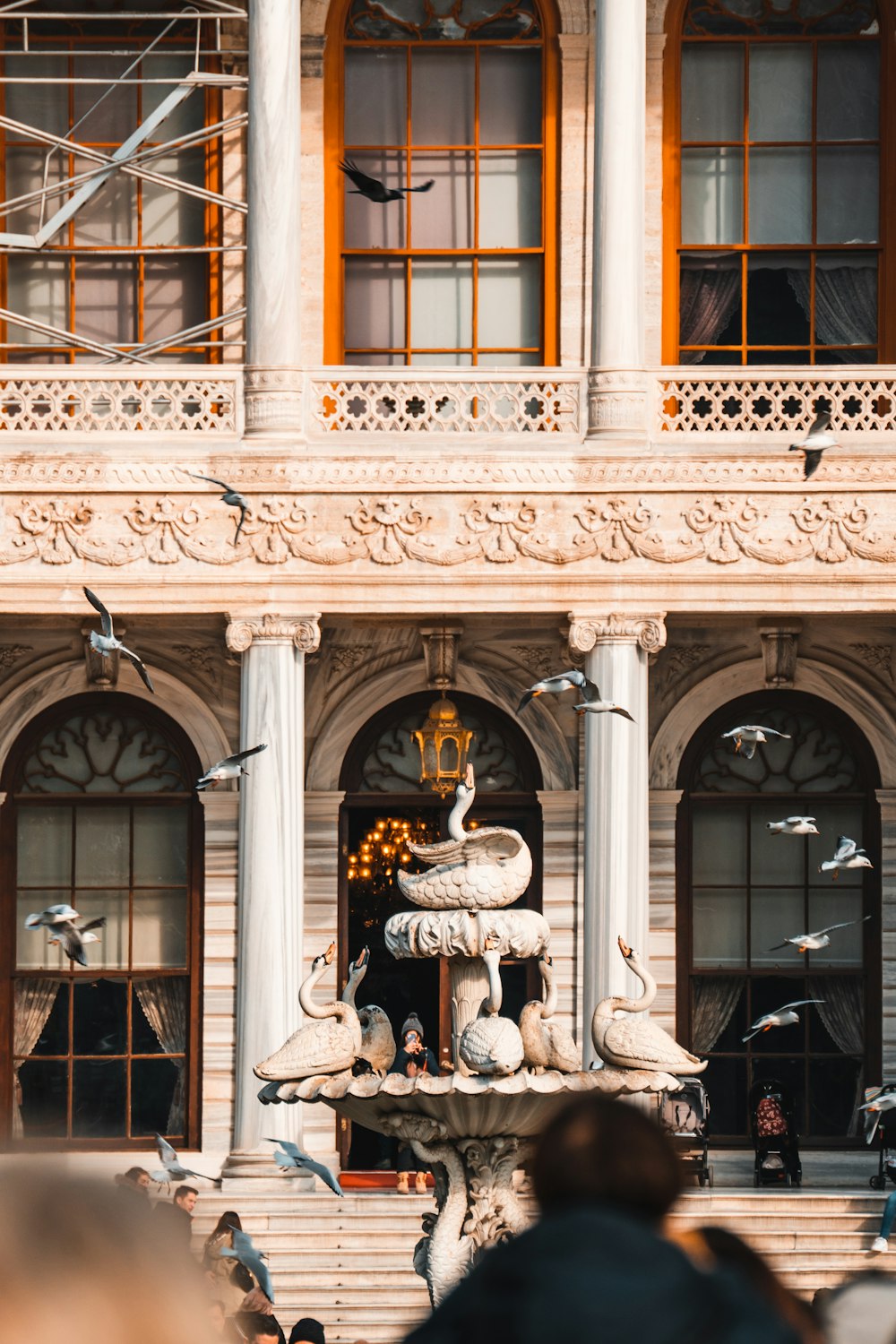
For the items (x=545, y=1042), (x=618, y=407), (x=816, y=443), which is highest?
(x=618, y=407)

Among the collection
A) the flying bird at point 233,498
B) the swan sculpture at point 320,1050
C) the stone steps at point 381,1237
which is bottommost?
the stone steps at point 381,1237

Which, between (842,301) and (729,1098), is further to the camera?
(842,301)

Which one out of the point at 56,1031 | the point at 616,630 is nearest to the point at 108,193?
the point at 616,630

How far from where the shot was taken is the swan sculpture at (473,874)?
45.1ft

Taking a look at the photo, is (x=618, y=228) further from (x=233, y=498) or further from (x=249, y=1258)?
(x=249, y=1258)

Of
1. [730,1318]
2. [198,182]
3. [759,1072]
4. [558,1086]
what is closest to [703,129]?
[198,182]

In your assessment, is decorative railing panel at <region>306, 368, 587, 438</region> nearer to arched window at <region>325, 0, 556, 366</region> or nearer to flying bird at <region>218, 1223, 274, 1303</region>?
arched window at <region>325, 0, 556, 366</region>

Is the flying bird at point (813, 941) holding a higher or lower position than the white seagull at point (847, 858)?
lower

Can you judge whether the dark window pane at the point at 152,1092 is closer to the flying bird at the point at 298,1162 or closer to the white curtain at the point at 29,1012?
the white curtain at the point at 29,1012

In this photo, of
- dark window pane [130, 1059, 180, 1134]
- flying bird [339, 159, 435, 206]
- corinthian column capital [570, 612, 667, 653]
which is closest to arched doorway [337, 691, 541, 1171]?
dark window pane [130, 1059, 180, 1134]

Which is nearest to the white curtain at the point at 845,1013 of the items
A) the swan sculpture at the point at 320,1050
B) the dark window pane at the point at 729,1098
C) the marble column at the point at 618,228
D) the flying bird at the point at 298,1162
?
the dark window pane at the point at 729,1098

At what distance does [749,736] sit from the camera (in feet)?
66.5

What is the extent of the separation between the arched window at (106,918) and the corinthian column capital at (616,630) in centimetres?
402

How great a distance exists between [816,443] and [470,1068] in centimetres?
851
